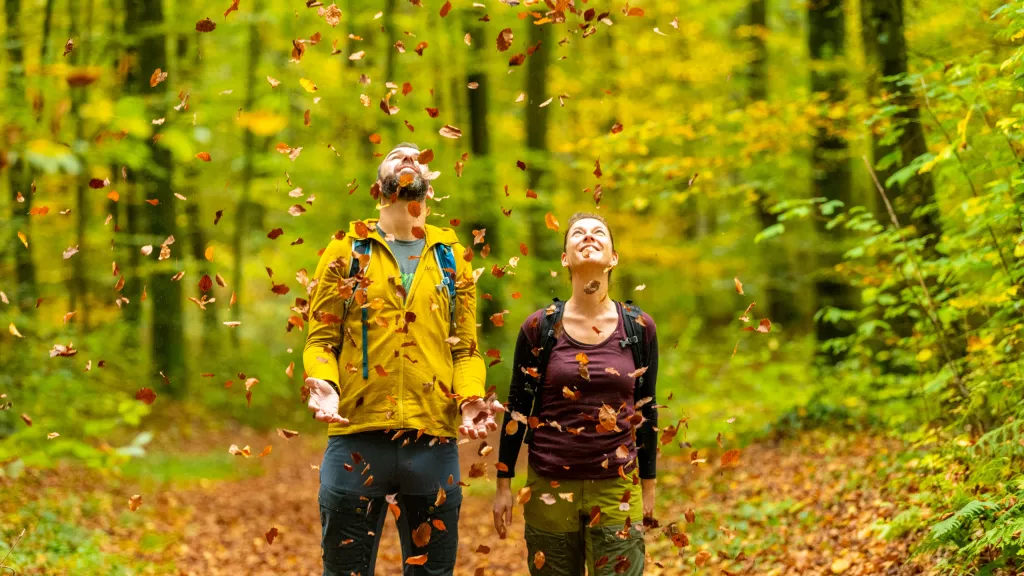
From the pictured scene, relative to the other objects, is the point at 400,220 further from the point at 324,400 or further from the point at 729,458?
the point at 729,458

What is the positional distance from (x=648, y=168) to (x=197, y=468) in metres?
6.73

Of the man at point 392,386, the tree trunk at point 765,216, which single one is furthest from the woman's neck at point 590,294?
the tree trunk at point 765,216

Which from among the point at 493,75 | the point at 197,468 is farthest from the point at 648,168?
the point at 493,75

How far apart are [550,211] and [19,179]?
6.84 meters

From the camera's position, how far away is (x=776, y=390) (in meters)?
12.0

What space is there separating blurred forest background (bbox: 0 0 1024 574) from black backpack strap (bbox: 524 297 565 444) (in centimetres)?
26

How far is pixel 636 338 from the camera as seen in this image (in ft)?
12.6


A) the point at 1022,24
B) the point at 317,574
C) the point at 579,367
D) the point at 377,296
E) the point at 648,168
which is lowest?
the point at 317,574

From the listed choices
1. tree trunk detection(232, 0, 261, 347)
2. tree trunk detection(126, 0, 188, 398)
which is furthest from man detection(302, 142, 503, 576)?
tree trunk detection(232, 0, 261, 347)

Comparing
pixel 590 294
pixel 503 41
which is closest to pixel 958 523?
pixel 590 294

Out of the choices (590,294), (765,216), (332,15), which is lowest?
(590,294)

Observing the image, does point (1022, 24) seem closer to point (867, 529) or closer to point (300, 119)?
point (867, 529)

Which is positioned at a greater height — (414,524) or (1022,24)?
(1022,24)

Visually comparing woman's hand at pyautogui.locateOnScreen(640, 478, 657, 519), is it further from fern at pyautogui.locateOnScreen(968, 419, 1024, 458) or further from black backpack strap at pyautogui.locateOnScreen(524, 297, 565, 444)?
fern at pyautogui.locateOnScreen(968, 419, 1024, 458)
